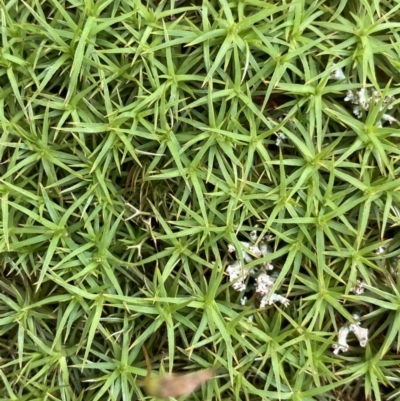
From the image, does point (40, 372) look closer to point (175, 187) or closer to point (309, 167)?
point (175, 187)

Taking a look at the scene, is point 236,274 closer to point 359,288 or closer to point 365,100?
point 359,288

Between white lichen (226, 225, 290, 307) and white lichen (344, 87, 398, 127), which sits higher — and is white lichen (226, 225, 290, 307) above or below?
below

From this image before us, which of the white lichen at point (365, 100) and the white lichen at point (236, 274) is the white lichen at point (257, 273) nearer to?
the white lichen at point (236, 274)

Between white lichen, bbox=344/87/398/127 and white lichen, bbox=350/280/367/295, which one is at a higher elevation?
white lichen, bbox=344/87/398/127

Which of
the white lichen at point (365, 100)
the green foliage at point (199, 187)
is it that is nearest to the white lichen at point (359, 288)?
the green foliage at point (199, 187)

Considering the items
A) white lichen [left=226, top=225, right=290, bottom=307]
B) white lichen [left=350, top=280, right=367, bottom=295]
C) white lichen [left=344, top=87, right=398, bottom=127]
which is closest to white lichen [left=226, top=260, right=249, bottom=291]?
white lichen [left=226, top=225, right=290, bottom=307]

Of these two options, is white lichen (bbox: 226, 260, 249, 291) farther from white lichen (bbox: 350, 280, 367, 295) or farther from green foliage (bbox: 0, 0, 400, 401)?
white lichen (bbox: 350, 280, 367, 295)

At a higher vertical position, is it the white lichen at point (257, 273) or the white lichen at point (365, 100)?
the white lichen at point (365, 100)

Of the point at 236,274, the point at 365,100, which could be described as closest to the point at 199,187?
the point at 236,274

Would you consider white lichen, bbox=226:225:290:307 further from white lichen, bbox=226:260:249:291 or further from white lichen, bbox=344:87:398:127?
white lichen, bbox=344:87:398:127

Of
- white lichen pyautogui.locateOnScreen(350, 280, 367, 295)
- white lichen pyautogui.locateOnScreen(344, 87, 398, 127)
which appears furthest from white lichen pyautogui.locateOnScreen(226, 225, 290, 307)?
white lichen pyautogui.locateOnScreen(344, 87, 398, 127)
